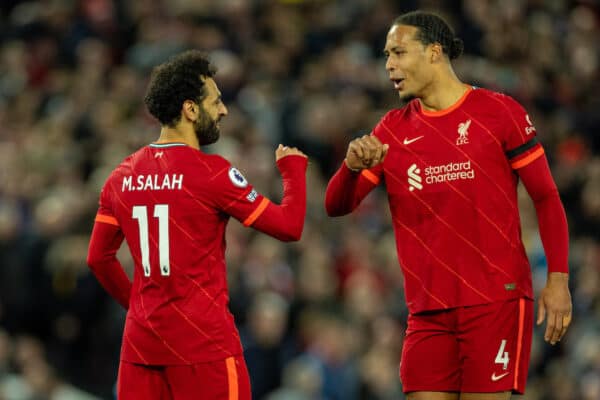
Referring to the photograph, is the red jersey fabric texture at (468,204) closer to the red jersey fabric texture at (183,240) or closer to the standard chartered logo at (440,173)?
the standard chartered logo at (440,173)

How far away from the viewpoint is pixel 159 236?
5.62 metres

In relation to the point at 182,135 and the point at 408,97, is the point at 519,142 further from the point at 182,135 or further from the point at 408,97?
the point at 182,135

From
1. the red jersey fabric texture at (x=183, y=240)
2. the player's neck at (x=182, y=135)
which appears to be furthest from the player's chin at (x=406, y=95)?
the player's neck at (x=182, y=135)

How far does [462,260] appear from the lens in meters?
5.78

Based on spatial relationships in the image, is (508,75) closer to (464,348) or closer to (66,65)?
(66,65)

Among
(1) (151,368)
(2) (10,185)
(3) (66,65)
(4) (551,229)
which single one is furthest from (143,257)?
(3) (66,65)

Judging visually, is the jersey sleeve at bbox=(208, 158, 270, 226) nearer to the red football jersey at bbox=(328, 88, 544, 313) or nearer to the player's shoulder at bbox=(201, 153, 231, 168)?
the player's shoulder at bbox=(201, 153, 231, 168)

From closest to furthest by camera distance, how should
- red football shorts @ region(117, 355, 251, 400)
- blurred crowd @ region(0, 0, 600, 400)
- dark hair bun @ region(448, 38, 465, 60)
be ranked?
red football shorts @ region(117, 355, 251, 400)
dark hair bun @ region(448, 38, 465, 60)
blurred crowd @ region(0, 0, 600, 400)

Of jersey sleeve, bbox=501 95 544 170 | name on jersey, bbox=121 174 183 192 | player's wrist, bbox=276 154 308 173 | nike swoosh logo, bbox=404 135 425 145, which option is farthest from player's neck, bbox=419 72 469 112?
name on jersey, bbox=121 174 183 192

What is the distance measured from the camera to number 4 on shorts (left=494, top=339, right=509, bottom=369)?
226 inches

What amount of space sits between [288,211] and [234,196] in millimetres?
256

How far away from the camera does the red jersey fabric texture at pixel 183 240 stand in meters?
5.61

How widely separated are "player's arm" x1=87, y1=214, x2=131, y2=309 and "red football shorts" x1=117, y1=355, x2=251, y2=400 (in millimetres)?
487

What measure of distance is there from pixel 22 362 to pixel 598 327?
4.41m
